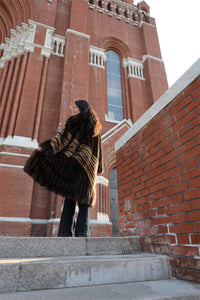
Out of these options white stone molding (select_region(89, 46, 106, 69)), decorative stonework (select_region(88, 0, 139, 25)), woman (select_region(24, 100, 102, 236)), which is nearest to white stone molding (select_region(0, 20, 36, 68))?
white stone molding (select_region(89, 46, 106, 69))

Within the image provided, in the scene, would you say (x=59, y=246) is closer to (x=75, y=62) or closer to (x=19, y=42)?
(x=75, y=62)

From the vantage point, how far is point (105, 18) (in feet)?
40.7

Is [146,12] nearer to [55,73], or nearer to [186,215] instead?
[55,73]

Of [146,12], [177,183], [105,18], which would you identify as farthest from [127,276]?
[146,12]

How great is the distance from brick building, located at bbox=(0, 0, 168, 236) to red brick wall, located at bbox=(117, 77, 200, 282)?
202 inches

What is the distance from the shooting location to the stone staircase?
3.77 feet

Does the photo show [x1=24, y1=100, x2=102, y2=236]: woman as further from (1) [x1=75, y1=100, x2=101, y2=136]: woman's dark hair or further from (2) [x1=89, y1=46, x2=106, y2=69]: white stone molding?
(2) [x1=89, y1=46, x2=106, y2=69]: white stone molding

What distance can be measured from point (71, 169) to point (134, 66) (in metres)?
11.2

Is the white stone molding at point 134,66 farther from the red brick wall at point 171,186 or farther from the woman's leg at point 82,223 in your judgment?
the woman's leg at point 82,223

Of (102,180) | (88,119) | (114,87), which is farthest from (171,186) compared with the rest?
(114,87)

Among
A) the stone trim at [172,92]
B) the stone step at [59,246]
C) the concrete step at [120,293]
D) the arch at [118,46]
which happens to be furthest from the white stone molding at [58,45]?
the concrete step at [120,293]

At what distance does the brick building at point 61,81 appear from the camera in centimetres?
676

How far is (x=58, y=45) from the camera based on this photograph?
32.7 ft

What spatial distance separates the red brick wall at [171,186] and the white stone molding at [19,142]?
559 cm
